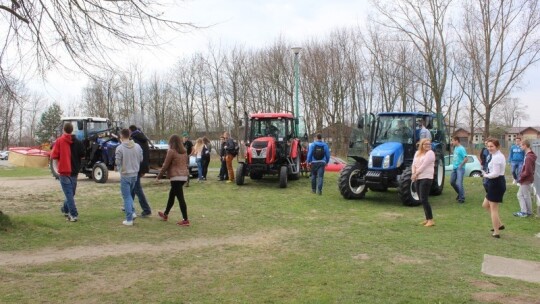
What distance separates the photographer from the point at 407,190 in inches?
453

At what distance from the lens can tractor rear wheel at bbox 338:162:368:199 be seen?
12.7 metres

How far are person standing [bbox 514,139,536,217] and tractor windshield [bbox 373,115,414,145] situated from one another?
3.06 meters

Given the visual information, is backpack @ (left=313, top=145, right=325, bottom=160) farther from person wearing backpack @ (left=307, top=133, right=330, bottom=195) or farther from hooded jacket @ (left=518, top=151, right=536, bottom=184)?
hooded jacket @ (left=518, top=151, right=536, bottom=184)

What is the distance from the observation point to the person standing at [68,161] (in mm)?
8219

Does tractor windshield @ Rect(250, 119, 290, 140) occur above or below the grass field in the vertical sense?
above

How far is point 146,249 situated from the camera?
6875 millimetres

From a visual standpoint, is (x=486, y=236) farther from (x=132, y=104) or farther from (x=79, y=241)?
(x=132, y=104)

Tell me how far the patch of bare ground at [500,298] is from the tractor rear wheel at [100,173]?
13564mm

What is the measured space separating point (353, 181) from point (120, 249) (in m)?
7.53

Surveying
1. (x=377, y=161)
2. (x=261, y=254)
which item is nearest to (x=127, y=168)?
(x=261, y=254)

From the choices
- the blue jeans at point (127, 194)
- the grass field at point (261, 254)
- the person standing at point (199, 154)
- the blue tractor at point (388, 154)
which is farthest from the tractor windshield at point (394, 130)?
the blue jeans at point (127, 194)

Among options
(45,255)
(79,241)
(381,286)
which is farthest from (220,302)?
(79,241)

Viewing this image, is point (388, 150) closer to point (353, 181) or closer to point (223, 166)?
point (353, 181)

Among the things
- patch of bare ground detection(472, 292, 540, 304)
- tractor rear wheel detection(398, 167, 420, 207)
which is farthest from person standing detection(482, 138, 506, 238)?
patch of bare ground detection(472, 292, 540, 304)
